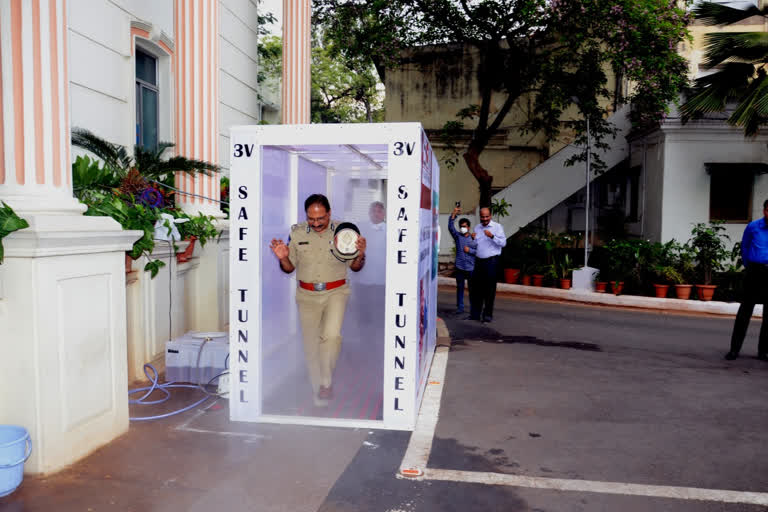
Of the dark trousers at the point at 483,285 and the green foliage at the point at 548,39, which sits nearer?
the dark trousers at the point at 483,285

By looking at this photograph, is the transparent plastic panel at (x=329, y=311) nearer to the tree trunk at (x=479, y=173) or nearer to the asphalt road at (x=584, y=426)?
the asphalt road at (x=584, y=426)

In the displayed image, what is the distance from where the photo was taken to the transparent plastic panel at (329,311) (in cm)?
631

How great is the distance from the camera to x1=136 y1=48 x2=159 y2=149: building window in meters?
9.46

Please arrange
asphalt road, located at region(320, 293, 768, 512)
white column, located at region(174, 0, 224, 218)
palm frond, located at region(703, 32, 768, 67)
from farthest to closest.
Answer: palm frond, located at region(703, 32, 768, 67) < white column, located at region(174, 0, 224, 218) < asphalt road, located at region(320, 293, 768, 512)

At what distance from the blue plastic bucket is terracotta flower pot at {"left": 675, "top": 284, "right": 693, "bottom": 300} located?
1279 centimetres

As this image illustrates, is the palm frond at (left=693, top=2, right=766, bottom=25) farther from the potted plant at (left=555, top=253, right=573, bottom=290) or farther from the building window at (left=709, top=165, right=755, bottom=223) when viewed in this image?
the potted plant at (left=555, top=253, right=573, bottom=290)

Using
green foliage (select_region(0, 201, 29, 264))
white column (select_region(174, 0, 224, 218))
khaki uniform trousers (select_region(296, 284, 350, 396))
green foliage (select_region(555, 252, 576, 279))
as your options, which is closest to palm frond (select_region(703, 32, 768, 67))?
green foliage (select_region(555, 252, 576, 279))

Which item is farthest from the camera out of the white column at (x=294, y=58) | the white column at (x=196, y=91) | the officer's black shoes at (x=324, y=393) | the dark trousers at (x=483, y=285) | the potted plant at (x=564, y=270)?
the potted plant at (x=564, y=270)

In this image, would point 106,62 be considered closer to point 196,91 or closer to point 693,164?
point 196,91

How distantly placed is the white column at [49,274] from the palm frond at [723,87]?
39.5 feet

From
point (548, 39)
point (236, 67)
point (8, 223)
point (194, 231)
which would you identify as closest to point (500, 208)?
point (548, 39)

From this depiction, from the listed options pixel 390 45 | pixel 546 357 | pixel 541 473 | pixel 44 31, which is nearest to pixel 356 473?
pixel 541 473

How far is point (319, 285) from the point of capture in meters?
6.13

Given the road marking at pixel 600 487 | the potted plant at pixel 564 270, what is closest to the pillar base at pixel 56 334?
the road marking at pixel 600 487
